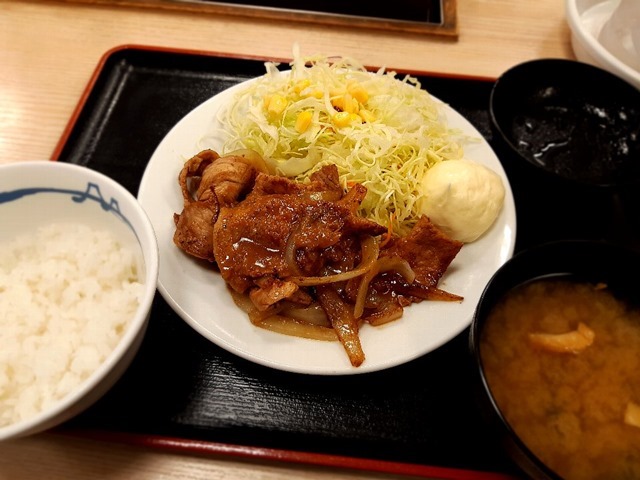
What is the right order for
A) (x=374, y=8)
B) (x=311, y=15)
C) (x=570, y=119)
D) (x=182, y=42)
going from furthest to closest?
(x=374, y=8)
(x=311, y=15)
(x=182, y=42)
(x=570, y=119)

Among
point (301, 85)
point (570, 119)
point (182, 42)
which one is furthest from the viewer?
point (182, 42)

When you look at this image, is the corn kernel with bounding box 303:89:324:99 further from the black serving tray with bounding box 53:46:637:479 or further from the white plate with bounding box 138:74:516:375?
the black serving tray with bounding box 53:46:637:479

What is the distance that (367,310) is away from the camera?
6.40ft

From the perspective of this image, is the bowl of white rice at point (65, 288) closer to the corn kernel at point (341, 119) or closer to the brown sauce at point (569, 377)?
the corn kernel at point (341, 119)

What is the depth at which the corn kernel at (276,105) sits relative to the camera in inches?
93.6

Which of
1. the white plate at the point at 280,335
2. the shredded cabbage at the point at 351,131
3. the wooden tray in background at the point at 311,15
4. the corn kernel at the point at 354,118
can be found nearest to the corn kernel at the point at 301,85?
the shredded cabbage at the point at 351,131

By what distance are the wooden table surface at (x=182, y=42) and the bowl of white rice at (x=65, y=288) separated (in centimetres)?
86

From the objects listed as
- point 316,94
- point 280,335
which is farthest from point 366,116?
point 280,335

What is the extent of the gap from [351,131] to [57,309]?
1.46 m

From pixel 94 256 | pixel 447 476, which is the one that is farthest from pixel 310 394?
pixel 94 256

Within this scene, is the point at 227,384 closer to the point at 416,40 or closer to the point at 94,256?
the point at 94,256

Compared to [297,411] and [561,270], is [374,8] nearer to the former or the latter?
[561,270]

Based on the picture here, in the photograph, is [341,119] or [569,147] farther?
[569,147]

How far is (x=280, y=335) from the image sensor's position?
1.83 metres
